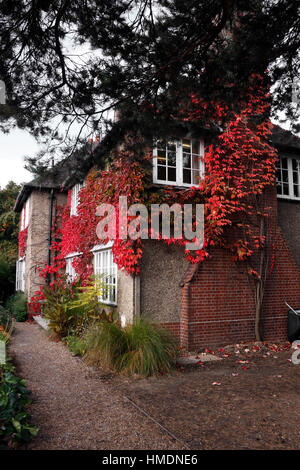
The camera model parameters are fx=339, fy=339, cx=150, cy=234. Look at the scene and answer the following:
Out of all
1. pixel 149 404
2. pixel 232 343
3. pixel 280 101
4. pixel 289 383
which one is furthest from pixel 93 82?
pixel 232 343

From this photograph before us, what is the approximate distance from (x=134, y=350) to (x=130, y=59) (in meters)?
4.66

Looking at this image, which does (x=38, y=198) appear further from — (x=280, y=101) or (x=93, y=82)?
(x=280, y=101)

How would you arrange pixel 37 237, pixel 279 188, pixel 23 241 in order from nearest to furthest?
1. pixel 279 188
2. pixel 37 237
3. pixel 23 241

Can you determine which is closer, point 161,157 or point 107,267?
point 161,157

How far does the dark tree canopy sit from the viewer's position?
15.0ft

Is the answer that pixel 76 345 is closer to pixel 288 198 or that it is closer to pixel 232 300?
pixel 232 300

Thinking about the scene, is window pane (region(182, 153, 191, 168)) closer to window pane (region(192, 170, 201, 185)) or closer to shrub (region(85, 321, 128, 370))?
window pane (region(192, 170, 201, 185))

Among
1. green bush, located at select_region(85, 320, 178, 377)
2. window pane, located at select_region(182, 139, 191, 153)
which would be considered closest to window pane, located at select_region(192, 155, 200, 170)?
window pane, located at select_region(182, 139, 191, 153)

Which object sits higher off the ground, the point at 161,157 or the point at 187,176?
the point at 161,157

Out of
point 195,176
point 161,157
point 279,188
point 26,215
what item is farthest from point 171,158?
point 26,215

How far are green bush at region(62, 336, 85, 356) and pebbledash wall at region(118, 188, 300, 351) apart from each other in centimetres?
115

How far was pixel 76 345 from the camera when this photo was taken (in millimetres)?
7070

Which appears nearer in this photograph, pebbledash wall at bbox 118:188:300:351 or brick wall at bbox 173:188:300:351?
pebbledash wall at bbox 118:188:300:351

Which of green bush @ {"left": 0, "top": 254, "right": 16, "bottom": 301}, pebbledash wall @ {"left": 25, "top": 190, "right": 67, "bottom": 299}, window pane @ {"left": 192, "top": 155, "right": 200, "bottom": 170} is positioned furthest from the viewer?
green bush @ {"left": 0, "top": 254, "right": 16, "bottom": 301}
